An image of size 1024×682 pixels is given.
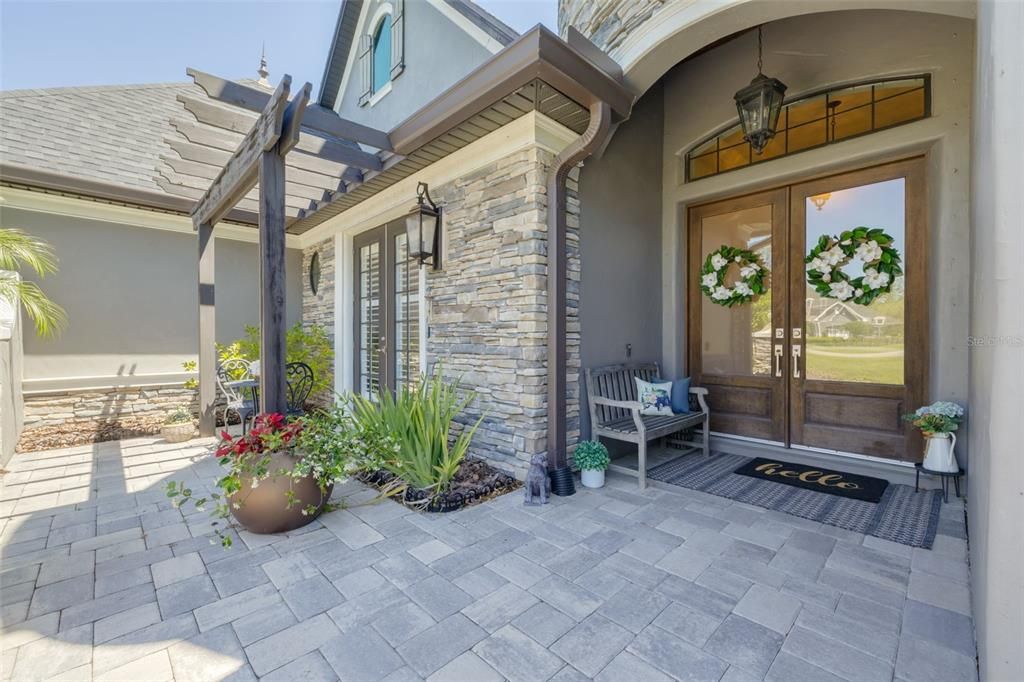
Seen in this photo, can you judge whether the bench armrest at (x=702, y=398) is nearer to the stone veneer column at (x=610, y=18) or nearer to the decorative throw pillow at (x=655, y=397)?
the decorative throw pillow at (x=655, y=397)

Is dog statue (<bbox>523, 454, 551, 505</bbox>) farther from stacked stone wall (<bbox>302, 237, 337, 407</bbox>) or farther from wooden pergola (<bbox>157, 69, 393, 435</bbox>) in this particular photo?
stacked stone wall (<bbox>302, 237, 337, 407</bbox>)

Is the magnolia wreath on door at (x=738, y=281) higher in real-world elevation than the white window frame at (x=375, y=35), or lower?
lower

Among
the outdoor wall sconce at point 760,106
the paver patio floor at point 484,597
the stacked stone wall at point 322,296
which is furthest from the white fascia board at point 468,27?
the paver patio floor at point 484,597

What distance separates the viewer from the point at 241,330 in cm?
636

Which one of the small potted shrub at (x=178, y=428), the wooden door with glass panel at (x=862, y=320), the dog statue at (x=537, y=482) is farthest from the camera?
the small potted shrub at (x=178, y=428)

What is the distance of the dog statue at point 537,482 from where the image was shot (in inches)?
125

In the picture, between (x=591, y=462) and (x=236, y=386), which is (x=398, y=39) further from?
(x=591, y=462)

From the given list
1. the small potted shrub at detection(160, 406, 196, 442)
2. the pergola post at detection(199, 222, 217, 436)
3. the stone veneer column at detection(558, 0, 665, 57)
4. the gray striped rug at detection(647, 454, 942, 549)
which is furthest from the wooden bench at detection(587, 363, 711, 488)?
the small potted shrub at detection(160, 406, 196, 442)

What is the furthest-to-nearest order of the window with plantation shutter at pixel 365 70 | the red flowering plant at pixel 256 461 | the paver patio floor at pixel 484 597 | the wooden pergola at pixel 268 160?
the window with plantation shutter at pixel 365 70 < the wooden pergola at pixel 268 160 < the red flowering plant at pixel 256 461 < the paver patio floor at pixel 484 597

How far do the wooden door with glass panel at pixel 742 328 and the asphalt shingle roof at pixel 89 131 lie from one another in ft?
19.0

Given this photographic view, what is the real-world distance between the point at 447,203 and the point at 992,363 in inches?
150

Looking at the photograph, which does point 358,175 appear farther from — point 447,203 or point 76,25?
point 76,25

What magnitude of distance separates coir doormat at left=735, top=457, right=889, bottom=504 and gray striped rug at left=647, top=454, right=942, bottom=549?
0.07 m

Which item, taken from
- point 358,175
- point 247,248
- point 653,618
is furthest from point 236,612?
point 247,248
